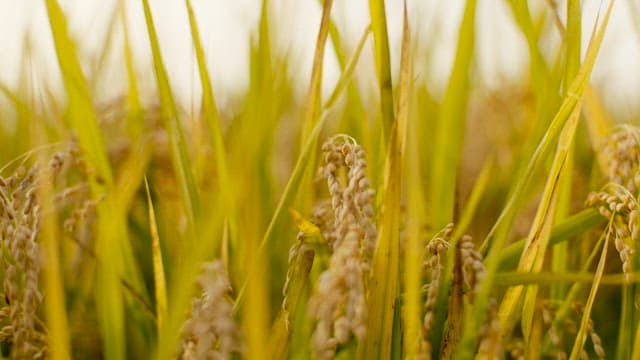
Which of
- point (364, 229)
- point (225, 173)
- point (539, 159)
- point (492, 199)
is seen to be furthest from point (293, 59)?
point (364, 229)

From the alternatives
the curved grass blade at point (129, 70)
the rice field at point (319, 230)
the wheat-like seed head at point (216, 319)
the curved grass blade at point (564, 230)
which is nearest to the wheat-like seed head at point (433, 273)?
the rice field at point (319, 230)

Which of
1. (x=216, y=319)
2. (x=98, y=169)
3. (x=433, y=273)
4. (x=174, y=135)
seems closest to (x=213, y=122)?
(x=174, y=135)

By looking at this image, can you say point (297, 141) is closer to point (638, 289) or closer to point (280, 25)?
point (280, 25)

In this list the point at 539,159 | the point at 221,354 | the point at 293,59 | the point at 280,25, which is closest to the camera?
the point at 221,354

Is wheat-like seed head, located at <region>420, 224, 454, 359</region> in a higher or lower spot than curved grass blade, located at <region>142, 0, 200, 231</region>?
lower

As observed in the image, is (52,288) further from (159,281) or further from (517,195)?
(517,195)

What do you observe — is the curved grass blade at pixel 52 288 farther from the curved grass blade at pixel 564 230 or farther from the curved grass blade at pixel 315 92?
the curved grass blade at pixel 564 230

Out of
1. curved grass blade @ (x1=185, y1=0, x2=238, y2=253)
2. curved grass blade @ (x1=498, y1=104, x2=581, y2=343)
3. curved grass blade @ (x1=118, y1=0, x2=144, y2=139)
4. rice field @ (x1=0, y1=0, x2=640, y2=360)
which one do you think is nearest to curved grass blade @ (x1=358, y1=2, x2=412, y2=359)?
rice field @ (x1=0, y1=0, x2=640, y2=360)

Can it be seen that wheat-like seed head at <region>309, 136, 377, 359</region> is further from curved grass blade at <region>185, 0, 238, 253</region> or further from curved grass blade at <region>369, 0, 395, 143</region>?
curved grass blade at <region>185, 0, 238, 253</region>
